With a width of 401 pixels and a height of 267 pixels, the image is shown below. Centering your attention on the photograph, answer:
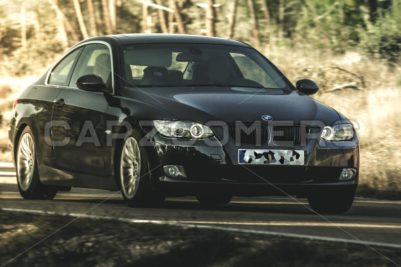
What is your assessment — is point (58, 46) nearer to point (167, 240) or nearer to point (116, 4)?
point (116, 4)

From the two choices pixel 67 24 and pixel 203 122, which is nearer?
pixel 203 122

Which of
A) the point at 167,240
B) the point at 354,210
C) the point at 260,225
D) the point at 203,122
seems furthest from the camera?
the point at 354,210

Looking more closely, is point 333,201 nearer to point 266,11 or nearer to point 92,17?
point 266,11

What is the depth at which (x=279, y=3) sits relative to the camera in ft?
85.5

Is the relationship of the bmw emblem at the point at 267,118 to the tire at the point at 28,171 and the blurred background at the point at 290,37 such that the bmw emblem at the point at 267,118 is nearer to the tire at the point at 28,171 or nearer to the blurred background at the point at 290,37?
the tire at the point at 28,171

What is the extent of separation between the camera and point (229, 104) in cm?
1042

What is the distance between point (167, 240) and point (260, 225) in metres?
1.71

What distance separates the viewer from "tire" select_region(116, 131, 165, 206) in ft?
33.4

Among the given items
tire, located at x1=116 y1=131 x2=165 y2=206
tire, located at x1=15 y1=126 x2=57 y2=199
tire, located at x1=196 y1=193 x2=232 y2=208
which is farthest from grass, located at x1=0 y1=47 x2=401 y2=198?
tire, located at x1=116 y1=131 x2=165 y2=206

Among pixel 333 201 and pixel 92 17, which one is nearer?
pixel 333 201

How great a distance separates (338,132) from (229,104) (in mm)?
955

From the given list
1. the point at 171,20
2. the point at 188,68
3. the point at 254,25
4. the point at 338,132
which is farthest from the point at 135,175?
the point at 171,20

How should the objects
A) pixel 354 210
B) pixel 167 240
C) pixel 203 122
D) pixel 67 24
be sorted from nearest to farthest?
pixel 167 240, pixel 203 122, pixel 354 210, pixel 67 24

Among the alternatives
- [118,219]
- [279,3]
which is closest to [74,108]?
[118,219]
